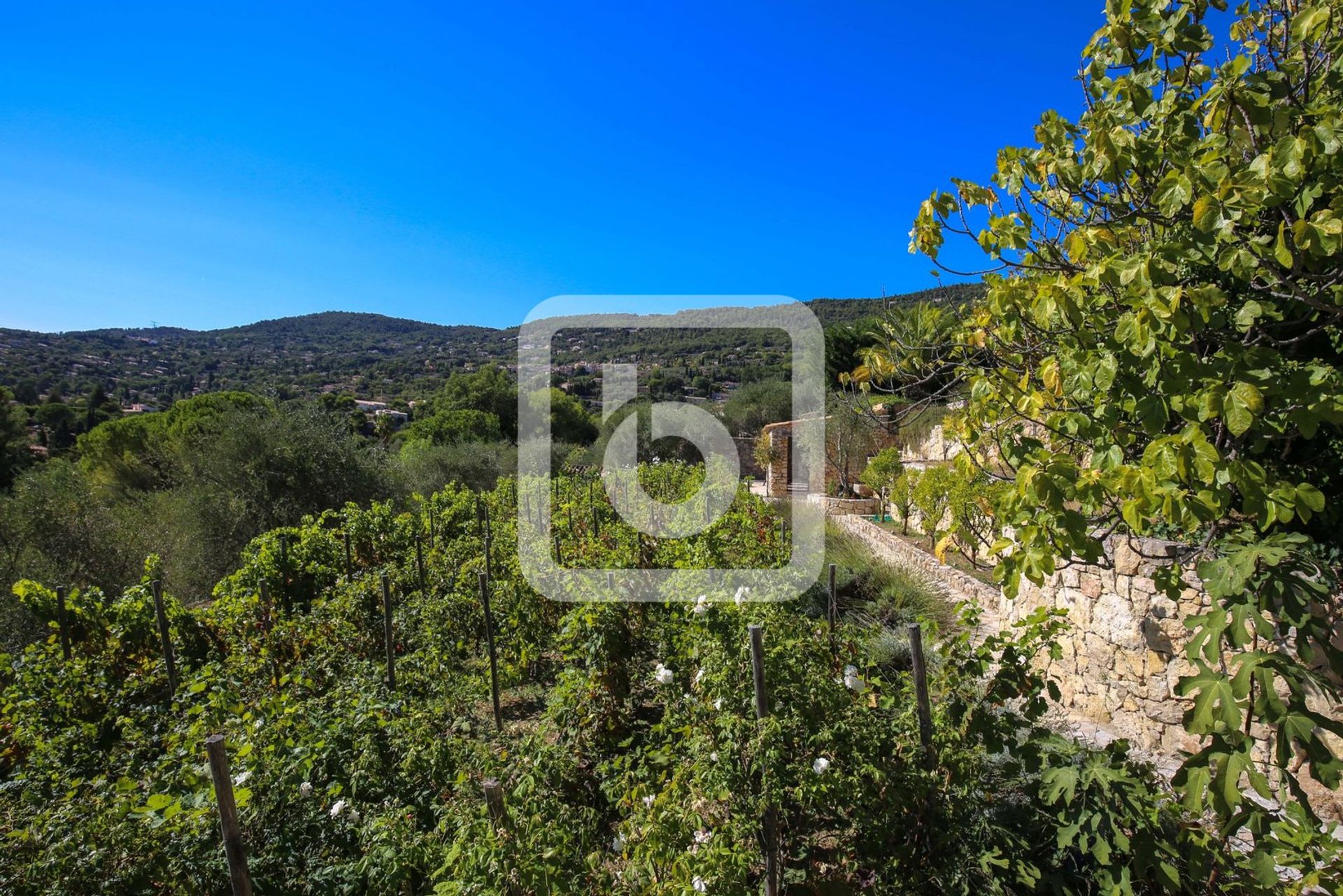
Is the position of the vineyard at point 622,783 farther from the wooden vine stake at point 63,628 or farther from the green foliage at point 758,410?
the green foliage at point 758,410

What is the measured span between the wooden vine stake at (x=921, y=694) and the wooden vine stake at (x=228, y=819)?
88.5 inches

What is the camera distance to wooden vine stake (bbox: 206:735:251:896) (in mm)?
1805

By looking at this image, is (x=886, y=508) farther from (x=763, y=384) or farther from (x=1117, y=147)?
(x=763, y=384)

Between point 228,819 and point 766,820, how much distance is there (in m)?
1.67

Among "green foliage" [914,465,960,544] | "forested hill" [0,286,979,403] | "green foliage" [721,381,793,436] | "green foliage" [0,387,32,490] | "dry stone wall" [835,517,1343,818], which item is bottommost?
"dry stone wall" [835,517,1343,818]

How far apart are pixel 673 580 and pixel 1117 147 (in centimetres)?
367

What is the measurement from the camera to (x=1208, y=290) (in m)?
1.60

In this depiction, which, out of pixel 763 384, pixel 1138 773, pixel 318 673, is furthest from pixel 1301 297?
pixel 763 384

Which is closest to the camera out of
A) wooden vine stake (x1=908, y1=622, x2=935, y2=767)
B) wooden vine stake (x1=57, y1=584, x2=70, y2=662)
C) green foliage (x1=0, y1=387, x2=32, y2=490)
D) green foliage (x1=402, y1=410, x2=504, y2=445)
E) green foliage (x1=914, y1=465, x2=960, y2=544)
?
wooden vine stake (x1=908, y1=622, x2=935, y2=767)

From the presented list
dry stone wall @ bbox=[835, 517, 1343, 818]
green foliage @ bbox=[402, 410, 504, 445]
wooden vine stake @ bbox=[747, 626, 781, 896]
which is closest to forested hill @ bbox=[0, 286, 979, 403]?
green foliage @ bbox=[402, 410, 504, 445]

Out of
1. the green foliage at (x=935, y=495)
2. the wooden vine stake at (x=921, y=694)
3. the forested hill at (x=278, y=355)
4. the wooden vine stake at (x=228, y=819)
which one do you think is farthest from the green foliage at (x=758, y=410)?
the wooden vine stake at (x=228, y=819)

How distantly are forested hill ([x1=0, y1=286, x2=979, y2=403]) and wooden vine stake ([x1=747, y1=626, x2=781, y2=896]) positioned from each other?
23438mm
